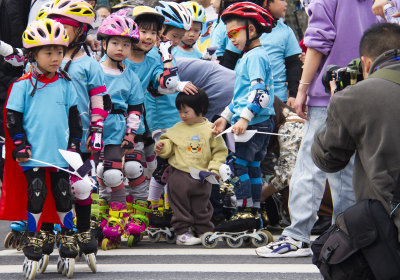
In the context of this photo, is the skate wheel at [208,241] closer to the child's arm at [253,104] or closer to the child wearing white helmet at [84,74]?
the child's arm at [253,104]

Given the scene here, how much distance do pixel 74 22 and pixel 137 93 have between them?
0.95 m

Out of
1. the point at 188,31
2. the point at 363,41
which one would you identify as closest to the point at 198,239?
the point at 188,31

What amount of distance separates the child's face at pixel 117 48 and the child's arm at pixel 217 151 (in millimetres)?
1088

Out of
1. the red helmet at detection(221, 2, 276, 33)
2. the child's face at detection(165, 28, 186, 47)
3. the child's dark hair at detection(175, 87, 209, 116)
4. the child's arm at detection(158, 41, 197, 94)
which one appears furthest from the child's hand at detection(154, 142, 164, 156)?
the child's face at detection(165, 28, 186, 47)

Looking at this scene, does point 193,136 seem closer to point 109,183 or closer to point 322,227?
point 109,183

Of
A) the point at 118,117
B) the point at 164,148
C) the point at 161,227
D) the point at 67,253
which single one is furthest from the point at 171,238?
the point at 67,253

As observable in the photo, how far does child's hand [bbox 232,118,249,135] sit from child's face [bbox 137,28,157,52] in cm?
121

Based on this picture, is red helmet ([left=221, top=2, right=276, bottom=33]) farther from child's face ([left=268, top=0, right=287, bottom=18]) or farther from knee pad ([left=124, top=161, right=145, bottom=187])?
knee pad ([left=124, top=161, right=145, bottom=187])

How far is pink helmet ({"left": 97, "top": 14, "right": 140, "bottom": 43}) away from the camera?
7.57 metres

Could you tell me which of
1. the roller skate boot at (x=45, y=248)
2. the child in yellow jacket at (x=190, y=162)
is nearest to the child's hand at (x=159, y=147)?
the child in yellow jacket at (x=190, y=162)

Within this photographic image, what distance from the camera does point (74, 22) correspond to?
7027 millimetres

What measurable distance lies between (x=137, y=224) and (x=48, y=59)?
208 centimetres

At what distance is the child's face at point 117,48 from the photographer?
7559 millimetres

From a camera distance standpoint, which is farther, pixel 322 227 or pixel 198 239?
pixel 322 227
